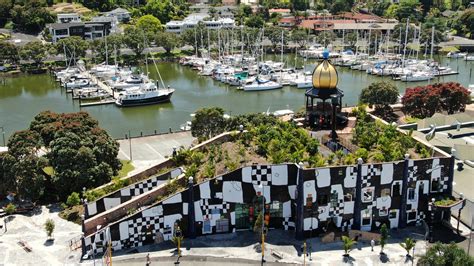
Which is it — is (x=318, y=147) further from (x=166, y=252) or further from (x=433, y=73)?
(x=433, y=73)

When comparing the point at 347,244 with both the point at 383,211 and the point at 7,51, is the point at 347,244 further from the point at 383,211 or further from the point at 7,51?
the point at 7,51

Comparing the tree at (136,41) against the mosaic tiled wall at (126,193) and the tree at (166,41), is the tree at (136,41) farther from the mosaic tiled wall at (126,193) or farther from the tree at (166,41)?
the mosaic tiled wall at (126,193)

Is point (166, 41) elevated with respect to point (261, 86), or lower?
elevated

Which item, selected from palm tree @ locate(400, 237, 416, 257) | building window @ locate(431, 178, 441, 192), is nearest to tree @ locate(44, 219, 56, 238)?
palm tree @ locate(400, 237, 416, 257)

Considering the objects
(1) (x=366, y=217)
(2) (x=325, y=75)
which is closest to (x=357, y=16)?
(2) (x=325, y=75)

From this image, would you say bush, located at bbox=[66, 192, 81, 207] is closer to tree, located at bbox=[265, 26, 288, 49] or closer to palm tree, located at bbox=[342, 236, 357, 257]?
palm tree, located at bbox=[342, 236, 357, 257]

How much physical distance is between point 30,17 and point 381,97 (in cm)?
9200

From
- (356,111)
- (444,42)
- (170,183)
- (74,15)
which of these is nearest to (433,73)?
(444,42)

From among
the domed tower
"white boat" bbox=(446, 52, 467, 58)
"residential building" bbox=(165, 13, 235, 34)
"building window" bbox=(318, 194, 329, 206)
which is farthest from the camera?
"residential building" bbox=(165, 13, 235, 34)

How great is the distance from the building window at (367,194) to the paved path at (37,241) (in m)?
15.6

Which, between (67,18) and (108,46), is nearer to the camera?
(108,46)

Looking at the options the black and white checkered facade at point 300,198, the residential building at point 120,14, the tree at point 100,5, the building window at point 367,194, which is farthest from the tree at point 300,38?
the building window at point 367,194

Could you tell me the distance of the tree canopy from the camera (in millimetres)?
36594

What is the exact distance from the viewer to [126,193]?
33219 millimetres
